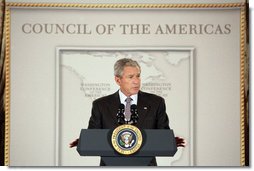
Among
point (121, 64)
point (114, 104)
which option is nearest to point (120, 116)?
point (114, 104)

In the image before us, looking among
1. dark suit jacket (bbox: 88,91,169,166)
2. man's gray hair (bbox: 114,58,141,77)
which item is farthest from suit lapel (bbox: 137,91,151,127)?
man's gray hair (bbox: 114,58,141,77)

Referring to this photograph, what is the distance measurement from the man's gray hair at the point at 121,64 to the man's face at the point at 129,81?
0.01 metres

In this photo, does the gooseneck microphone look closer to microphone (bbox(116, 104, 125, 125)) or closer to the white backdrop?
microphone (bbox(116, 104, 125, 125))

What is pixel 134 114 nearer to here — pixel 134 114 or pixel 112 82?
pixel 134 114

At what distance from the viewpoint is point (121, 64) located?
2500mm

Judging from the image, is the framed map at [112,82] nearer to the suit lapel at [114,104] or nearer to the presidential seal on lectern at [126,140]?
the suit lapel at [114,104]

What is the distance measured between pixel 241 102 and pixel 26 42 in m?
0.90

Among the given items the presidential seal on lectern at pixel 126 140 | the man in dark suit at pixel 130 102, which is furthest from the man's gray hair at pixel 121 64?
the presidential seal on lectern at pixel 126 140

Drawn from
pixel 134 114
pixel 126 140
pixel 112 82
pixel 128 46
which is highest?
pixel 128 46

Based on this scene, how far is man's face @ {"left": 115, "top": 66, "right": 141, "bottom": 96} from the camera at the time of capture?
2.50m

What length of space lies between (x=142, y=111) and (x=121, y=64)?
0.21m

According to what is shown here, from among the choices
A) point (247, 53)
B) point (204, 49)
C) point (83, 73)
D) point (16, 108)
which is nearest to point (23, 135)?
point (16, 108)

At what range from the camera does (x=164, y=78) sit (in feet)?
8.20

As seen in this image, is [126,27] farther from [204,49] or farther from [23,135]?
[23,135]
